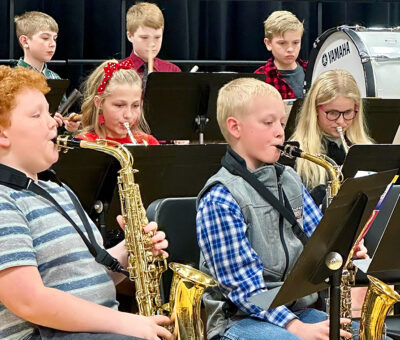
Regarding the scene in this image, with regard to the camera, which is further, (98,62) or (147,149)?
(98,62)

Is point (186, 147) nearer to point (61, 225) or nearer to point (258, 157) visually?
point (258, 157)

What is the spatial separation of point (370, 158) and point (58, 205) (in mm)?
1297

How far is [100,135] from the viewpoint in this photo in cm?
355

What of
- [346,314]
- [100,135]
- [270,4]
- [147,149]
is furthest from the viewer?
[270,4]

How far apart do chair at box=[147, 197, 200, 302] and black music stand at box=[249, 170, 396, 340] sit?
0.51 metres

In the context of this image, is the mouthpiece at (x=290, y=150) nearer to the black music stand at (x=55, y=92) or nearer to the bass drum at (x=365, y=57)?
the black music stand at (x=55, y=92)

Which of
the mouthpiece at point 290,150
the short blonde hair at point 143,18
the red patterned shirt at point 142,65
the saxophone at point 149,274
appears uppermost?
the short blonde hair at point 143,18

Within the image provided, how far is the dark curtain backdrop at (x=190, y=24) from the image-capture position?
232 inches

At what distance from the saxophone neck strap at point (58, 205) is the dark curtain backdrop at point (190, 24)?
11.8 ft

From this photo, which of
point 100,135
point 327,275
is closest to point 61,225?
point 327,275

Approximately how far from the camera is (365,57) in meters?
4.88

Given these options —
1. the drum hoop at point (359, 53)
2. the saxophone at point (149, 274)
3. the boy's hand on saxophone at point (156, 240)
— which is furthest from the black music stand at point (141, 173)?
the drum hoop at point (359, 53)

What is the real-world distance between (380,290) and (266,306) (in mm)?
509

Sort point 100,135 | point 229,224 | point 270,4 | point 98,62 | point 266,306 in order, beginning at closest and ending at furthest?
point 266,306 < point 229,224 < point 100,135 < point 98,62 < point 270,4
